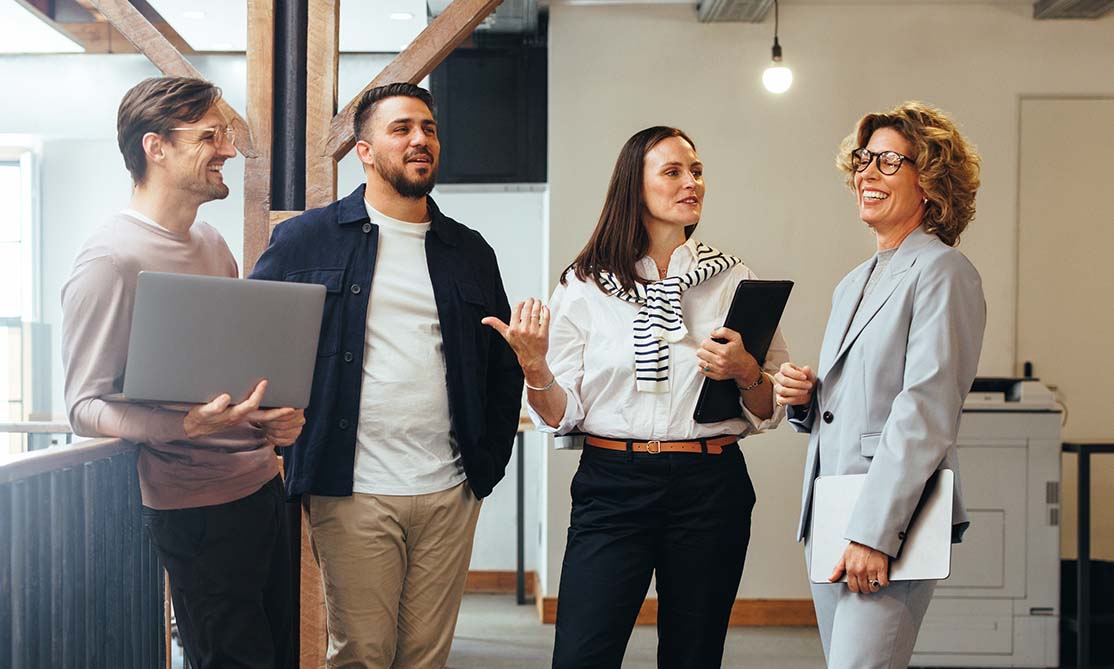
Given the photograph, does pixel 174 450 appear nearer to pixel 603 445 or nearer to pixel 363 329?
pixel 363 329

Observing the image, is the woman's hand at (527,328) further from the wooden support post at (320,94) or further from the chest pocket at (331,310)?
the wooden support post at (320,94)

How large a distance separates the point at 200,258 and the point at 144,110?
310 millimetres

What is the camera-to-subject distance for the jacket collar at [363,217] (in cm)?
214

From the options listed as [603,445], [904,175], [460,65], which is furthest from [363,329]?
[460,65]

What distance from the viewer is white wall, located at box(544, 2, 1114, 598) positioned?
4.87 meters

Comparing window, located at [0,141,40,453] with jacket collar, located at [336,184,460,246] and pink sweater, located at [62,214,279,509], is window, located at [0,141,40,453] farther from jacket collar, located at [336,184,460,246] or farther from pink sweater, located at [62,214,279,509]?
jacket collar, located at [336,184,460,246]

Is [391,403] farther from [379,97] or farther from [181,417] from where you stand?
[379,97]

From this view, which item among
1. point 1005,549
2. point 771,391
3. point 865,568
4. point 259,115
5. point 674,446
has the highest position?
point 259,115

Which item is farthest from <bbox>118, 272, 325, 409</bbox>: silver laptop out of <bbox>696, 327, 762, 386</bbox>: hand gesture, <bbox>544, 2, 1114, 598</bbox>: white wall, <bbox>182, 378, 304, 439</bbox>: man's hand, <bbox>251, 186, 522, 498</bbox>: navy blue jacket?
<bbox>544, 2, 1114, 598</bbox>: white wall

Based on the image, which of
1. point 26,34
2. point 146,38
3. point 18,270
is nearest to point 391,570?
point 146,38

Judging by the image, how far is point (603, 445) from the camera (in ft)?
7.30

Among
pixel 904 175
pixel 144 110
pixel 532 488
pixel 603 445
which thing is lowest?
pixel 532 488

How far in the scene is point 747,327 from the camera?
2.14 meters

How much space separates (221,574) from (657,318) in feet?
3.35
